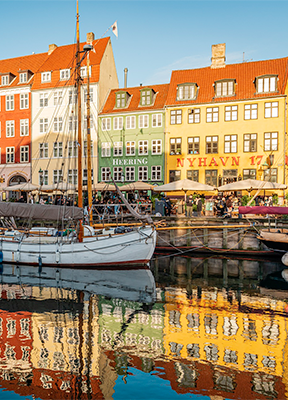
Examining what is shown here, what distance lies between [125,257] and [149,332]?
9196 mm

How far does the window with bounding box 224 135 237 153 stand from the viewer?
33.8 meters

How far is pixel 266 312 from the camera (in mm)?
11992

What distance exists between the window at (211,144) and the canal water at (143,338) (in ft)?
62.3

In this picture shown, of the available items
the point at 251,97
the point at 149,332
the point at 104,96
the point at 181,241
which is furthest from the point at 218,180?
the point at 149,332

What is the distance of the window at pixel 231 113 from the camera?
33.8 metres

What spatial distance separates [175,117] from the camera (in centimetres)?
3581

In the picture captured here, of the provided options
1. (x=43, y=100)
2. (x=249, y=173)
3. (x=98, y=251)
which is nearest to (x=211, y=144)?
(x=249, y=173)

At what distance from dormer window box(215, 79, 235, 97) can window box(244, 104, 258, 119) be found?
6.77 feet

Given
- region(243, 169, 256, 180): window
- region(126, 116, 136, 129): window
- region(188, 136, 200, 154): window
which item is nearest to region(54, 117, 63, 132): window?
region(126, 116, 136, 129): window

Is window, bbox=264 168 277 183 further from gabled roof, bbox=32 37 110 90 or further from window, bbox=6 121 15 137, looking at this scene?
window, bbox=6 121 15 137

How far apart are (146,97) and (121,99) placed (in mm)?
2810

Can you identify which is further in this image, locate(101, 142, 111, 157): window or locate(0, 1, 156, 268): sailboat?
locate(101, 142, 111, 157): window

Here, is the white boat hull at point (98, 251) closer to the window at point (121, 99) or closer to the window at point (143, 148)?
the window at point (143, 148)

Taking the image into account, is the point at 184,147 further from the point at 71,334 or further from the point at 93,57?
the point at 71,334
